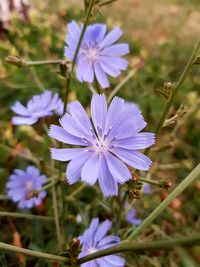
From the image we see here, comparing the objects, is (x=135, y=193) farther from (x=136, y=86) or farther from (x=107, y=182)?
(x=136, y=86)

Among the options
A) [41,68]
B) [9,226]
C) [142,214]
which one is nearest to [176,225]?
[142,214]

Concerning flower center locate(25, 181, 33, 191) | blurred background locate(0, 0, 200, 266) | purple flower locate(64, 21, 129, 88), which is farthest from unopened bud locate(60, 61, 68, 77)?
flower center locate(25, 181, 33, 191)

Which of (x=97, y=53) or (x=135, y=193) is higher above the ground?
(x=97, y=53)

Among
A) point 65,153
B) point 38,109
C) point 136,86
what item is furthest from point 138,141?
point 136,86

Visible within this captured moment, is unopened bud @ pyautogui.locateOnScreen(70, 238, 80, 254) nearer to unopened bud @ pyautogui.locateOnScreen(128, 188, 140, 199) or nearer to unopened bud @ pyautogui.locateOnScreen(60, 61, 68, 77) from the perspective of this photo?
unopened bud @ pyautogui.locateOnScreen(128, 188, 140, 199)

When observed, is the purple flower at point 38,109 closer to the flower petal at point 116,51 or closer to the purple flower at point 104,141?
the flower petal at point 116,51
